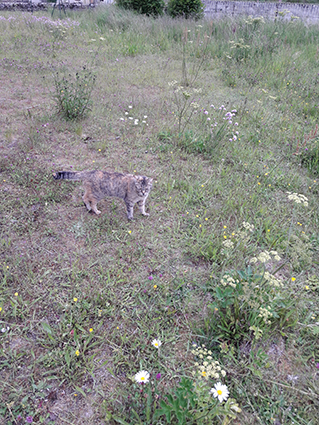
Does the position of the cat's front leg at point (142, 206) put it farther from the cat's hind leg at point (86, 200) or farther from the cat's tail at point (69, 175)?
the cat's tail at point (69, 175)

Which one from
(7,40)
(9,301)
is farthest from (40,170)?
(7,40)

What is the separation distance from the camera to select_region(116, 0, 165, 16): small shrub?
12.1 m

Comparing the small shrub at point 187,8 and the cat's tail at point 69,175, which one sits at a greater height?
the small shrub at point 187,8

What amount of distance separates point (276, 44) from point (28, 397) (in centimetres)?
1055

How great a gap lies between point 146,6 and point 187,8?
194 cm

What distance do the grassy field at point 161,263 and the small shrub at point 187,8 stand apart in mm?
7309

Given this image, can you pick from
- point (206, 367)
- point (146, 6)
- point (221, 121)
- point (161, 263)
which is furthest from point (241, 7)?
point (206, 367)

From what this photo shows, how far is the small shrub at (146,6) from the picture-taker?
12.1 m

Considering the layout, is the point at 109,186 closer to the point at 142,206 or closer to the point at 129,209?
the point at 129,209

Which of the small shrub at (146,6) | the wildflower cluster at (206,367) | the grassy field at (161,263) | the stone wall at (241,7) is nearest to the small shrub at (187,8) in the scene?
the small shrub at (146,6)

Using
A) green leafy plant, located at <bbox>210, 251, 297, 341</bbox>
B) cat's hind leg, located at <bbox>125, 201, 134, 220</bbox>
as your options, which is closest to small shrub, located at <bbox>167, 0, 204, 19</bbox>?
cat's hind leg, located at <bbox>125, 201, 134, 220</bbox>

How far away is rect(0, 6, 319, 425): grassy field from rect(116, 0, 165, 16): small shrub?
8103 mm

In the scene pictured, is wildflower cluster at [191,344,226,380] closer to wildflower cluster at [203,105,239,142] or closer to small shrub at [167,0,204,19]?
wildflower cluster at [203,105,239,142]

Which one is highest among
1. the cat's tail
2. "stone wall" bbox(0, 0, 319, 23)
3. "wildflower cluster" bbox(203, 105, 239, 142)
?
"stone wall" bbox(0, 0, 319, 23)
